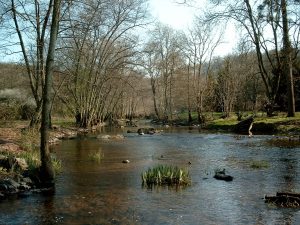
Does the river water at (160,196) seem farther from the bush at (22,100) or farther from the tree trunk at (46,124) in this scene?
the bush at (22,100)

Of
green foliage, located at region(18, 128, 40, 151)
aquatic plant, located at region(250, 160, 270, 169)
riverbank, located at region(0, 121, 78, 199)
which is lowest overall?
aquatic plant, located at region(250, 160, 270, 169)

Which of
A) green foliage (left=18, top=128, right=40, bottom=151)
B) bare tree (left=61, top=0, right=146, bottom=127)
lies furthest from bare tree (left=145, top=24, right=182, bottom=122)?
green foliage (left=18, top=128, right=40, bottom=151)

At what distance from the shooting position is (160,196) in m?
11.1

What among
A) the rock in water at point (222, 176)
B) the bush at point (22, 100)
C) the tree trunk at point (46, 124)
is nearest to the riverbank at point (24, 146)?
the tree trunk at point (46, 124)

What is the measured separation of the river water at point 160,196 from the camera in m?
8.95

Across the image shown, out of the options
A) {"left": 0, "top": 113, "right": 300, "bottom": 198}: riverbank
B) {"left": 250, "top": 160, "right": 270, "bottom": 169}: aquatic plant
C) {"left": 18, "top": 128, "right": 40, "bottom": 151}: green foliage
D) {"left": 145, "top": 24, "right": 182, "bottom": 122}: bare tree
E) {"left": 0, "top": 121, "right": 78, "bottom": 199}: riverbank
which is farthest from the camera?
{"left": 145, "top": 24, "right": 182, "bottom": 122}: bare tree

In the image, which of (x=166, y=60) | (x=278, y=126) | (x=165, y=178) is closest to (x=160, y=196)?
(x=165, y=178)

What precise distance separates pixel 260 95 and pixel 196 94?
9.42m

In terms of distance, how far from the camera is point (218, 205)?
1012 cm

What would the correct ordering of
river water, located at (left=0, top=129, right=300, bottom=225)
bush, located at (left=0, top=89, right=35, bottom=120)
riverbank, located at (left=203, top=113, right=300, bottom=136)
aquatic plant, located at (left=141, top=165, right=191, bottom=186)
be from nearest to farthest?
river water, located at (left=0, top=129, right=300, bottom=225), aquatic plant, located at (left=141, top=165, right=191, bottom=186), riverbank, located at (left=203, top=113, right=300, bottom=136), bush, located at (left=0, top=89, right=35, bottom=120)

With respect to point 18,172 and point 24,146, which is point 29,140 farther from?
point 18,172

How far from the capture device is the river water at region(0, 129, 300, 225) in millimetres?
8953

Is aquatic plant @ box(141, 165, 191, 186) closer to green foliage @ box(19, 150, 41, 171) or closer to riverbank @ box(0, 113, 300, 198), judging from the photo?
riverbank @ box(0, 113, 300, 198)

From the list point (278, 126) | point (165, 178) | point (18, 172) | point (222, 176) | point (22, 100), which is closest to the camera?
point (165, 178)
